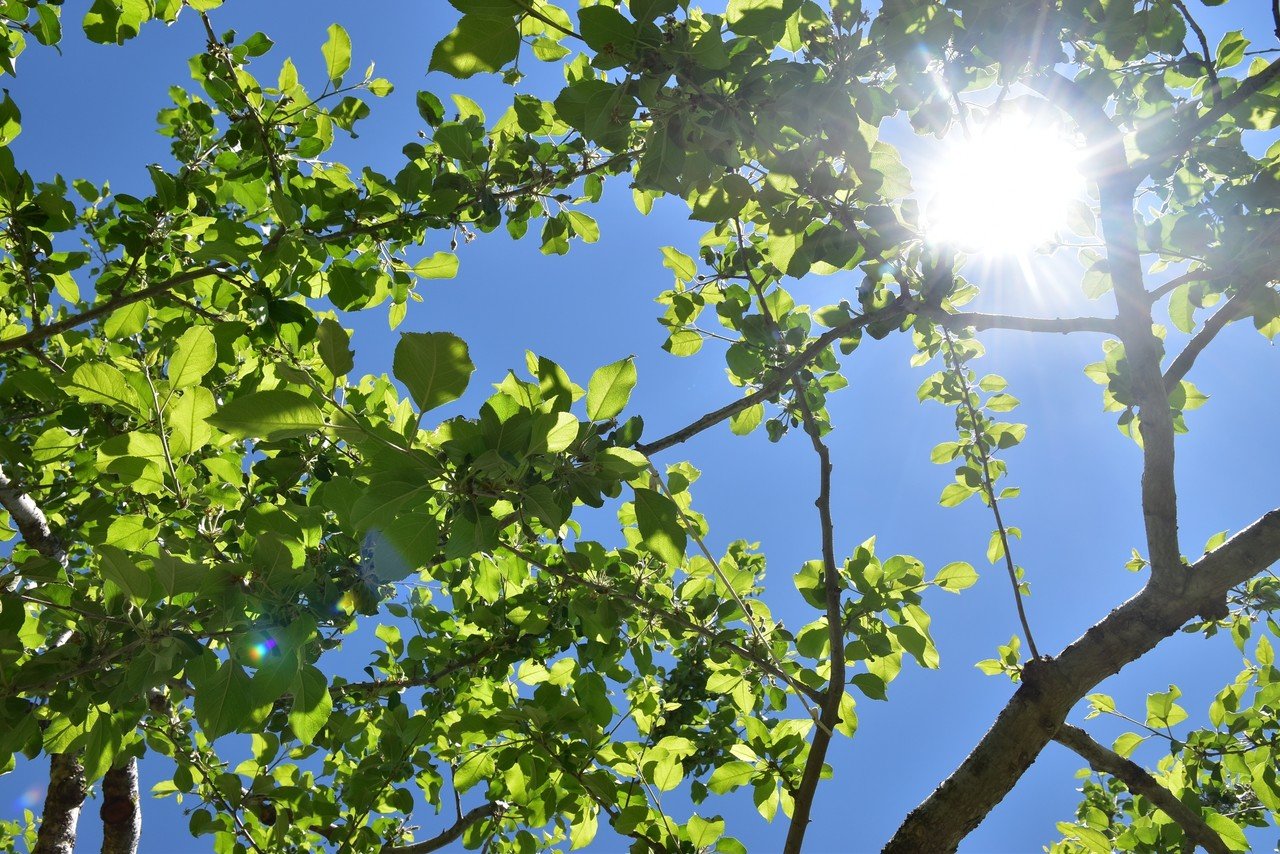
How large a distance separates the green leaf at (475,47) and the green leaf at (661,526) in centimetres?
81

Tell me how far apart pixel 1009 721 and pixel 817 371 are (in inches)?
49.3

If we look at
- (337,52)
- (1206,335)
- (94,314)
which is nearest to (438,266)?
(337,52)

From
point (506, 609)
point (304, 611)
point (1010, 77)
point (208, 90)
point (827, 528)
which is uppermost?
point (208, 90)

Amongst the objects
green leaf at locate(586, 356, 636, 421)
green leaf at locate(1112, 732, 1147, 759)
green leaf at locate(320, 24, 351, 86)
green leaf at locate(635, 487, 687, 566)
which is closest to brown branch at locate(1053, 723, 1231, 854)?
green leaf at locate(1112, 732, 1147, 759)

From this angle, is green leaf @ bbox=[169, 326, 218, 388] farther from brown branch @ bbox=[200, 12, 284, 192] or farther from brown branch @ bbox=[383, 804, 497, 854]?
brown branch @ bbox=[383, 804, 497, 854]

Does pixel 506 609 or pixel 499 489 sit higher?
pixel 506 609

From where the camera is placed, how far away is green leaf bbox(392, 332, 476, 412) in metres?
1.07

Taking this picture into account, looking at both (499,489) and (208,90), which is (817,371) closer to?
(499,489)

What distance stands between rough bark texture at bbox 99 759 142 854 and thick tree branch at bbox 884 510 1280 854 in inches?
154

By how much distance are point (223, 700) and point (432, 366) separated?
29.2 inches

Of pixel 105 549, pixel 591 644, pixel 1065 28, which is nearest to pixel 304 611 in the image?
pixel 105 549

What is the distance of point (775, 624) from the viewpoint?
2.52m

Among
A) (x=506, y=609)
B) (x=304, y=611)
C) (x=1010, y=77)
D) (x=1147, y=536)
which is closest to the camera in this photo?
(x=304, y=611)

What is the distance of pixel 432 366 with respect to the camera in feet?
3.57
